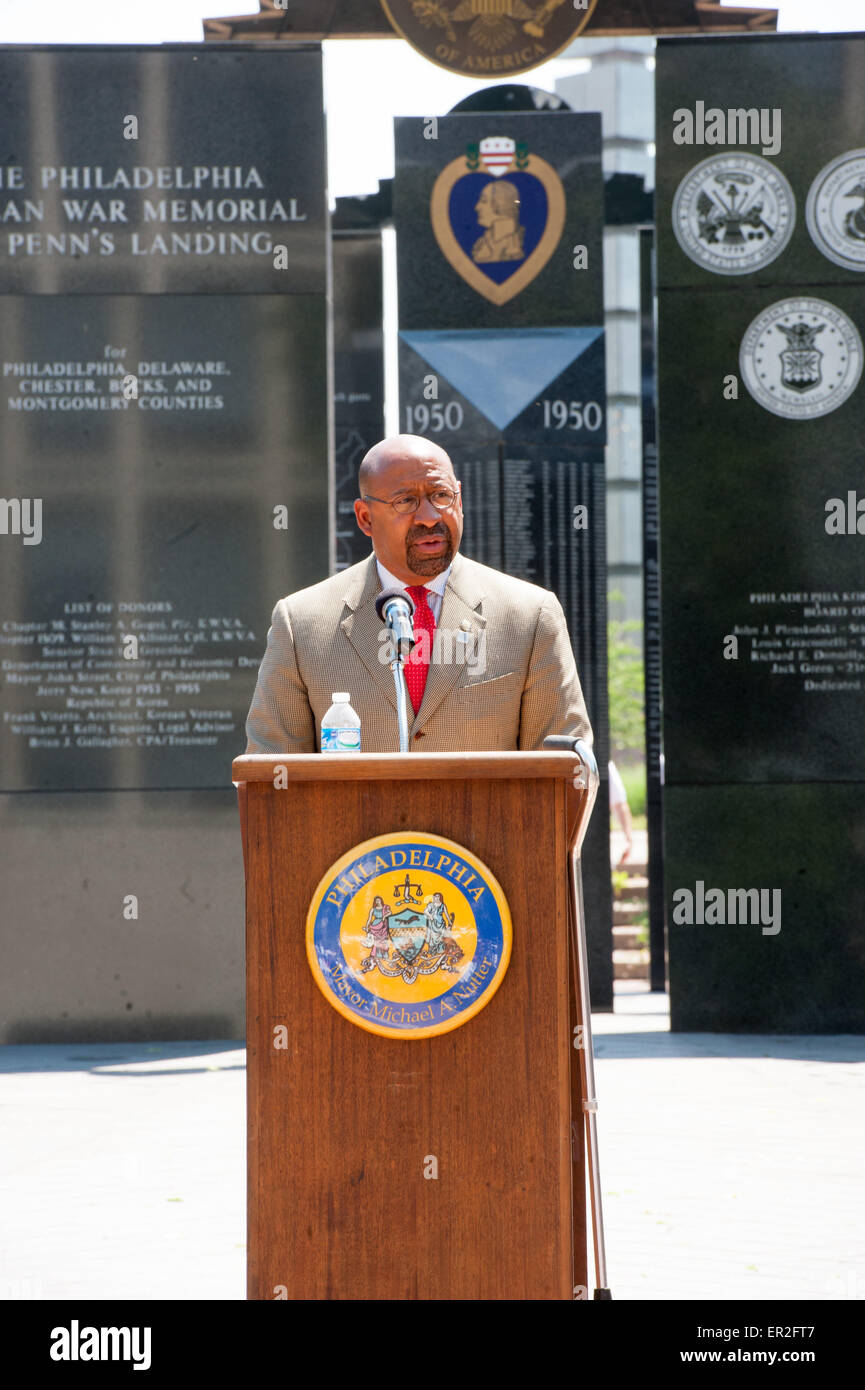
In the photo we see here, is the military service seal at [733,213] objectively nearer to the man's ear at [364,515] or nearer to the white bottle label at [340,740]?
the man's ear at [364,515]

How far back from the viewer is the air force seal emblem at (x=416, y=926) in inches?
99.5

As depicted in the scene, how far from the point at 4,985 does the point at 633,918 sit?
16.8 ft

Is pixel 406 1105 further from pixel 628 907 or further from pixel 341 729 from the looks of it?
pixel 628 907

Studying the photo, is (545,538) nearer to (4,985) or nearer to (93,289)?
(93,289)

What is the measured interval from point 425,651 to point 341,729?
43cm

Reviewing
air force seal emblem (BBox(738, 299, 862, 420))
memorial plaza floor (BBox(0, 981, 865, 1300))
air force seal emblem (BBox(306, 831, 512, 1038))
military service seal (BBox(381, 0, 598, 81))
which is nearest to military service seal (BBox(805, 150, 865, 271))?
air force seal emblem (BBox(738, 299, 862, 420))

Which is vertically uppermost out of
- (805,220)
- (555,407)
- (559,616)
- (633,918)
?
(805,220)

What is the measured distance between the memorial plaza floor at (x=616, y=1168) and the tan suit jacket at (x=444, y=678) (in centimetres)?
142

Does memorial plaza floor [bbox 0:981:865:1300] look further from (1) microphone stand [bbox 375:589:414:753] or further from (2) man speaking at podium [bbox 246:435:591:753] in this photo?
(1) microphone stand [bbox 375:589:414:753]

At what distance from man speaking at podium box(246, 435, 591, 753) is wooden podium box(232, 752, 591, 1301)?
2.02 feet

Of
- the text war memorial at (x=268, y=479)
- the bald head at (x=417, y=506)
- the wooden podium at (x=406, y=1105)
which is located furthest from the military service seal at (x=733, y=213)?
the wooden podium at (x=406, y=1105)

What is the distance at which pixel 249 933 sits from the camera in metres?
2.55

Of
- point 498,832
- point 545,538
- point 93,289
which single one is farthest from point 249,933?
point 545,538

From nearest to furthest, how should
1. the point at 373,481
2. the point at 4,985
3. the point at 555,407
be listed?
the point at 373,481 → the point at 4,985 → the point at 555,407
